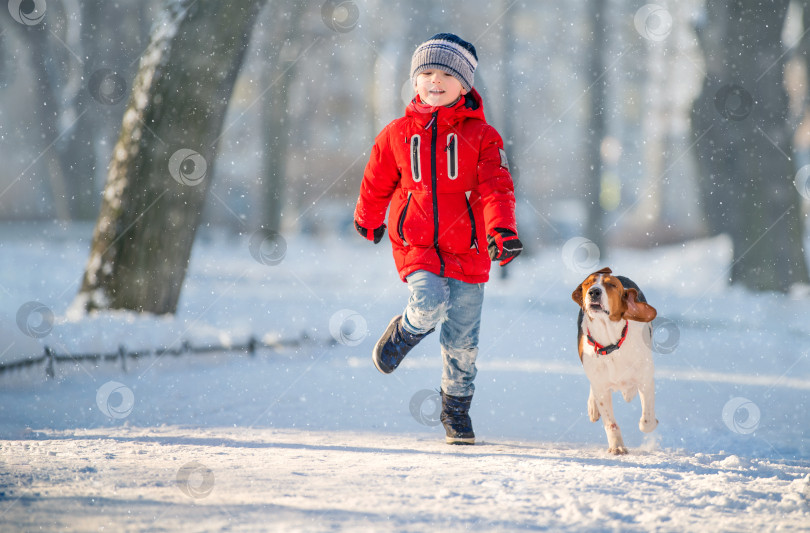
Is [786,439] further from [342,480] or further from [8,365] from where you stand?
[8,365]

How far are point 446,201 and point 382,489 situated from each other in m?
1.52

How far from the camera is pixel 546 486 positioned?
9.04 ft

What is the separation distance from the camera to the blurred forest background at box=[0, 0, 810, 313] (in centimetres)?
668

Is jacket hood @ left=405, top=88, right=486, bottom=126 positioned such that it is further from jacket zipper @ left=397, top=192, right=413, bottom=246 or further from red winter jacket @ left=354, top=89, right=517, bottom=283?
jacket zipper @ left=397, top=192, right=413, bottom=246

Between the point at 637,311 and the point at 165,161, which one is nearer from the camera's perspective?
the point at 637,311

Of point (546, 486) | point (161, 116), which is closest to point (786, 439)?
point (546, 486)

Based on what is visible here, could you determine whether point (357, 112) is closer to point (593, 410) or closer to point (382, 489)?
point (593, 410)

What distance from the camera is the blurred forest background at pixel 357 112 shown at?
6.68m

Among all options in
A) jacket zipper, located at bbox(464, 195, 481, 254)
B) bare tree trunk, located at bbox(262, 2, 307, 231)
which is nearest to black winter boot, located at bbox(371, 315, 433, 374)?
jacket zipper, located at bbox(464, 195, 481, 254)

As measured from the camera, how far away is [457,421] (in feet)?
12.5

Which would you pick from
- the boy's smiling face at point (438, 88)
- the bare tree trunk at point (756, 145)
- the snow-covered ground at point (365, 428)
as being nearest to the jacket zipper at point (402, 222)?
the boy's smiling face at point (438, 88)

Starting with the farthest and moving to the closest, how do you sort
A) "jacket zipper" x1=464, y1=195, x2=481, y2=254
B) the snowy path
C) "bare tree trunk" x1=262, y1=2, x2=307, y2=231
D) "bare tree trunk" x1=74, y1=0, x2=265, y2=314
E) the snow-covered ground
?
"bare tree trunk" x1=262, y1=2, x2=307, y2=231 → "bare tree trunk" x1=74, y1=0, x2=265, y2=314 → "jacket zipper" x1=464, y1=195, x2=481, y2=254 → the snow-covered ground → the snowy path

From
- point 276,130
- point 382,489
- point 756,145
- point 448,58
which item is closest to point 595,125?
point 756,145

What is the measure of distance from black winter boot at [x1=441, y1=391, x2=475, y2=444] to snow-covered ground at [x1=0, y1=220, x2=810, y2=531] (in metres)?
0.12
